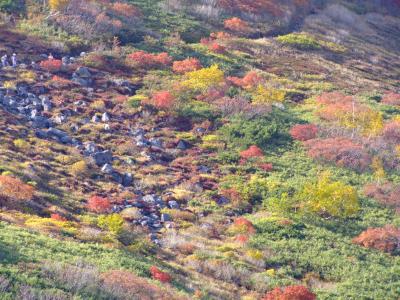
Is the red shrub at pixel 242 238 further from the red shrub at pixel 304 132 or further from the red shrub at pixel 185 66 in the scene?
the red shrub at pixel 185 66

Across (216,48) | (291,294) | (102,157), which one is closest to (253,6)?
(216,48)

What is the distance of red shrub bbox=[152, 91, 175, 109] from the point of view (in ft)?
142

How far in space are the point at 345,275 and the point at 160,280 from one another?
9011mm

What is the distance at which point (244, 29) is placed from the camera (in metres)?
68.4

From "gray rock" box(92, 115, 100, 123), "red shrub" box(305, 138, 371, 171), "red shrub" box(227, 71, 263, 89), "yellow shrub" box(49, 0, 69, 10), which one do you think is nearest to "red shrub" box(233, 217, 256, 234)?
"red shrub" box(305, 138, 371, 171)

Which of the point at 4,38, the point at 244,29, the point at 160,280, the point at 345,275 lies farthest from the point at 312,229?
the point at 244,29

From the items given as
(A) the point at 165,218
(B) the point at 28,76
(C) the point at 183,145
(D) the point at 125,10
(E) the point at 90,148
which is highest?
(D) the point at 125,10

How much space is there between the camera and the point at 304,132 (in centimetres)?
4197

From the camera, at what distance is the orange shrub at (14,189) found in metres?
27.6

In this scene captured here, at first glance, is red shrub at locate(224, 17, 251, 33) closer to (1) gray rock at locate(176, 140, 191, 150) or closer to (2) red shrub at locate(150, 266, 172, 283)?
(1) gray rock at locate(176, 140, 191, 150)

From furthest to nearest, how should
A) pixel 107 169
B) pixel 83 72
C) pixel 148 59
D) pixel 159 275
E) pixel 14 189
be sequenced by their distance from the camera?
pixel 148 59
pixel 83 72
pixel 107 169
pixel 14 189
pixel 159 275

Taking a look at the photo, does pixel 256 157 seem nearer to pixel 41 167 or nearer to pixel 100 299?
pixel 41 167

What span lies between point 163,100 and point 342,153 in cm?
1290

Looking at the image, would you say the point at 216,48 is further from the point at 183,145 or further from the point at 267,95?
the point at 183,145
